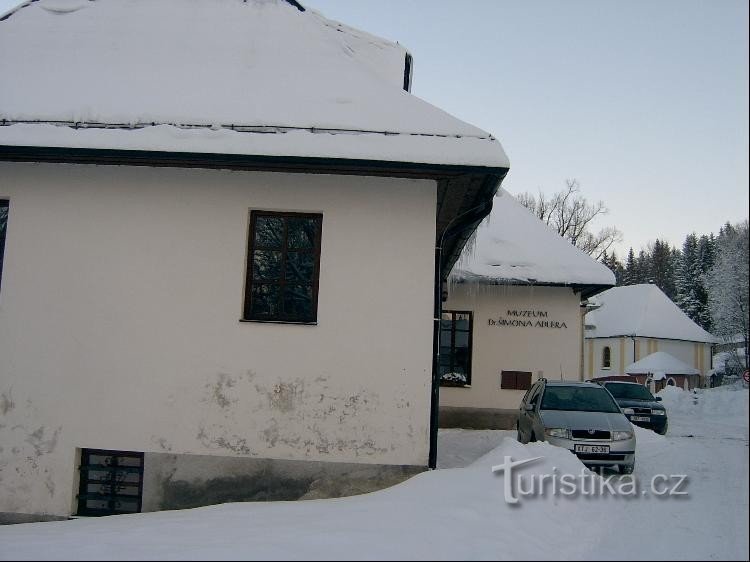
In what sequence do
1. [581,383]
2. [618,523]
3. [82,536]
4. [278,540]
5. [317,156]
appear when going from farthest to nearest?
[581,383] < [317,156] < [618,523] < [82,536] < [278,540]

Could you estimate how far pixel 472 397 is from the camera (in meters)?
16.4

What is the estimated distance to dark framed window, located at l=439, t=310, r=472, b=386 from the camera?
1656cm

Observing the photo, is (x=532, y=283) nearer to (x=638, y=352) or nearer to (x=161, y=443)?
(x=161, y=443)

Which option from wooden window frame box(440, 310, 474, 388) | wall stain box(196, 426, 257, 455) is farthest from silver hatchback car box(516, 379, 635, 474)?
wall stain box(196, 426, 257, 455)

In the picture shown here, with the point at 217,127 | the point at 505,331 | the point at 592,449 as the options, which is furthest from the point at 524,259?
the point at 217,127

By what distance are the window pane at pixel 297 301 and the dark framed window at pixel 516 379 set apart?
9842mm

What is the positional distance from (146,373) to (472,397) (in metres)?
10.5

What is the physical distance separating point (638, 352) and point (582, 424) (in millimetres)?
38179

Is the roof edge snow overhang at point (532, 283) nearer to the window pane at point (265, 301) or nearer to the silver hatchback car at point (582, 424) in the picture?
the silver hatchback car at point (582, 424)

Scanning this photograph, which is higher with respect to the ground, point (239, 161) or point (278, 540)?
point (239, 161)

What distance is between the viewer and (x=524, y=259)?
55.7 feet

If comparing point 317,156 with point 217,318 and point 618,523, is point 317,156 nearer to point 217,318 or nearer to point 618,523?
point 217,318

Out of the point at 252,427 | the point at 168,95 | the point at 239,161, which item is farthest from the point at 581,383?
the point at 168,95

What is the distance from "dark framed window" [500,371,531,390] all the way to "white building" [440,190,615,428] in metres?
0.03
